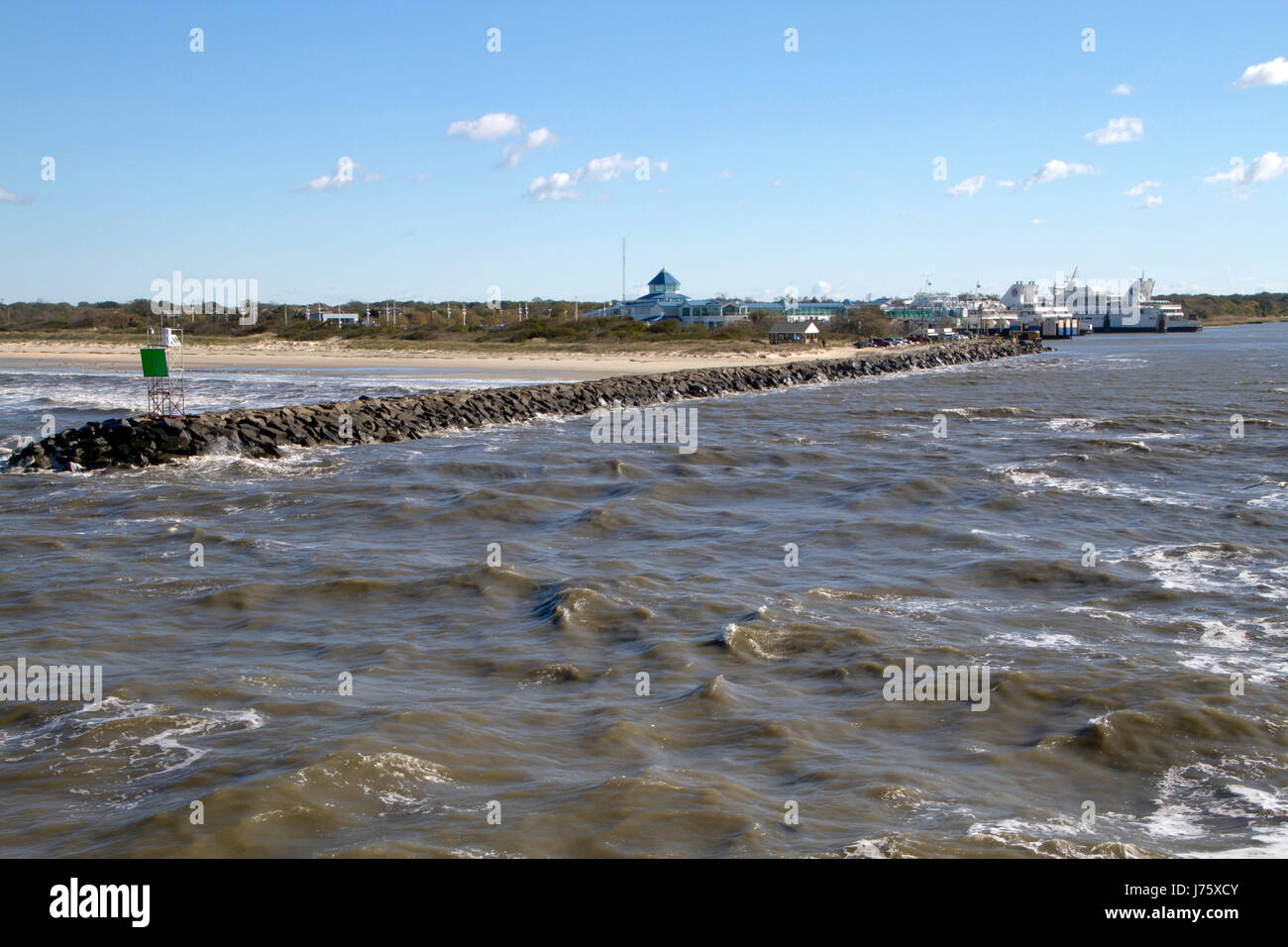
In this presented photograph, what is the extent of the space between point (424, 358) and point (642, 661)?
57.5 meters

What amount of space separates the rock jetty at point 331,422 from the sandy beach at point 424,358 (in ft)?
27.8

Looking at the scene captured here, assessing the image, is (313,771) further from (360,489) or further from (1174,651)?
(360,489)

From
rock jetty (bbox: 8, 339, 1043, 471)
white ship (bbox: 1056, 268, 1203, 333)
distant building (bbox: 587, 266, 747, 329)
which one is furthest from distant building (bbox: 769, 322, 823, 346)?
white ship (bbox: 1056, 268, 1203, 333)

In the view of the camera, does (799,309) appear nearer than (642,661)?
No

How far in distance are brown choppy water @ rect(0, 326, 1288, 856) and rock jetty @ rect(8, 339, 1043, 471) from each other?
150 cm

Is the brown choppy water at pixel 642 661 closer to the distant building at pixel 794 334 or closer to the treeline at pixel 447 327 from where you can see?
the treeline at pixel 447 327

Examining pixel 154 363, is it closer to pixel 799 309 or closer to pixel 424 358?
pixel 424 358

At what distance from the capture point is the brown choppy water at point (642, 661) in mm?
6945

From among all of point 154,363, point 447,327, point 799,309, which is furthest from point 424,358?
point 799,309

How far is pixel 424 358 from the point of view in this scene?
65.2 meters

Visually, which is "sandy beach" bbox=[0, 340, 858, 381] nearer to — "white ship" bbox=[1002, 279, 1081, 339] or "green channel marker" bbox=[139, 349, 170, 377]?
"green channel marker" bbox=[139, 349, 170, 377]

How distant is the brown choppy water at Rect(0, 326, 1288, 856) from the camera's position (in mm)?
6945

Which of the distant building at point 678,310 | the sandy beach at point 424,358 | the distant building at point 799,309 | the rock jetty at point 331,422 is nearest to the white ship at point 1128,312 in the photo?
the distant building at point 799,309

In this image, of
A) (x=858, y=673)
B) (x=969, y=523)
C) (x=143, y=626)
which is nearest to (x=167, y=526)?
(x=143, y=626)
